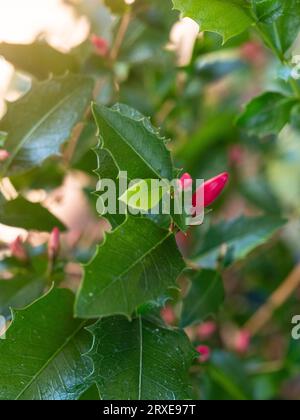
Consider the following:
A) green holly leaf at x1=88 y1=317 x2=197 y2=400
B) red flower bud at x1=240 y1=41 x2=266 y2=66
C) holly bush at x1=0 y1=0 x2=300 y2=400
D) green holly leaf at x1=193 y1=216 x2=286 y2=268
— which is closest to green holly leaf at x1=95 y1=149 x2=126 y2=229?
holly bush at x1=0 y1=0 x2=300 y2=400

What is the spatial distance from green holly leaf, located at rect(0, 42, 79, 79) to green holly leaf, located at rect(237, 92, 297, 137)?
0.99 ft

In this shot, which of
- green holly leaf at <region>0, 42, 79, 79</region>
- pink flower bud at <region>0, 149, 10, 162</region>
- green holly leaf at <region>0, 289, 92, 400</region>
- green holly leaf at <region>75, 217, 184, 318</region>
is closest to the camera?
green holly leaf at <region>75, 217, 184, 318</region>

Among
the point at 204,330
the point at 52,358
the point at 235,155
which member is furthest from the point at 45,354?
the point at 235,155

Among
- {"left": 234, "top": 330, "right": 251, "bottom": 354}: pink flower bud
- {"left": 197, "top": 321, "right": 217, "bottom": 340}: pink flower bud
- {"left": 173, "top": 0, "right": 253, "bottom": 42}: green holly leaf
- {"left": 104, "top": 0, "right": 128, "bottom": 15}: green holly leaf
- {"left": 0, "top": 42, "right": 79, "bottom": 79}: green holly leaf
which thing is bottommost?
{"left": 234, "top": 330, "right": 251, "bottom": 354}: pink flower bud

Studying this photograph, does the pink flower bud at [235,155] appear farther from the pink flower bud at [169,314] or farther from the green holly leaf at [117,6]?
the green holly leaf at [117,6]

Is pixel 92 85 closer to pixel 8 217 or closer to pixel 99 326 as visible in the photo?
pixel 8 217

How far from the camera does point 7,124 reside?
2.65 feet

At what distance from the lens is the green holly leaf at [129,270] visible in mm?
535

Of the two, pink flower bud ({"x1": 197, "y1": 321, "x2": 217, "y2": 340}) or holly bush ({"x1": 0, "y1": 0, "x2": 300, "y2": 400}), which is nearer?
holly bush ({"x1": 0, "y1": 0, "x2": 300, "y2": 400})

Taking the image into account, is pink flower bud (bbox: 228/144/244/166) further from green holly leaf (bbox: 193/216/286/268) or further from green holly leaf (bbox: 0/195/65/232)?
green holly leaf (bbox: 0/195/65/232)

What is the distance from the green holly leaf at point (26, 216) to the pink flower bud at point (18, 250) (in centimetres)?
4

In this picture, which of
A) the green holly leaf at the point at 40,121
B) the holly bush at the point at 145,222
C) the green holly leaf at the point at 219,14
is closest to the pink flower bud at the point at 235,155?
the holly bush at the point at 145,222

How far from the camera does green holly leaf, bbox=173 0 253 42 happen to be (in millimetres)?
629

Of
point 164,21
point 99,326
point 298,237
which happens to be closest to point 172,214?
point 99,326
